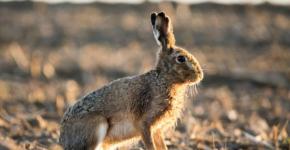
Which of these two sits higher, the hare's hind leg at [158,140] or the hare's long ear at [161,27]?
the hare's long ear at [161,27]

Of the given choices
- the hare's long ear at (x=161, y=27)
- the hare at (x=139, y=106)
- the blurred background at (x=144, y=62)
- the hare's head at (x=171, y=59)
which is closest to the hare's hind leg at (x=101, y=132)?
the hare at (x=139, y=106)

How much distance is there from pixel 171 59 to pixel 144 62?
8626 mm

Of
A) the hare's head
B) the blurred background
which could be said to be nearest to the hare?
the hare's head

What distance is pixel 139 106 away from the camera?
20.6ft

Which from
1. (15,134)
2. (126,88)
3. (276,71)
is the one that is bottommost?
(276,71)

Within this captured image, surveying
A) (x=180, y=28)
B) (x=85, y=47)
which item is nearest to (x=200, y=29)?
(x=180, y=28)

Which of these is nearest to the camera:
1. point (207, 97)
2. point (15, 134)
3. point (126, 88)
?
point (126, 88)

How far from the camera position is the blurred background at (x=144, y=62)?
7746mm

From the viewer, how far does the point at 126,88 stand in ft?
20.8

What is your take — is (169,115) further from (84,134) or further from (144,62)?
(144,62)

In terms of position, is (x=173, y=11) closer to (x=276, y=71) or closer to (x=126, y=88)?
(x=276, y=71)

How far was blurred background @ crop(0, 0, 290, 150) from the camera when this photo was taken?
775 cm

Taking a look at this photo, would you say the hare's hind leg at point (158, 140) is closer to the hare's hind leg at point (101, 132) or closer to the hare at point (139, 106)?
the hare at point (139, 106)

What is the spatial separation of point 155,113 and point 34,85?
22.2 feet
